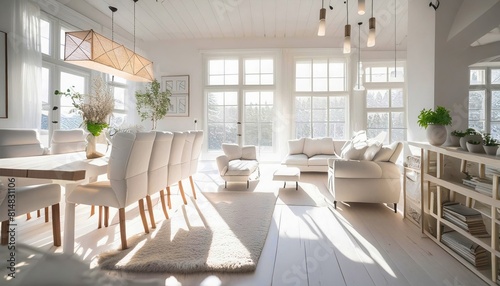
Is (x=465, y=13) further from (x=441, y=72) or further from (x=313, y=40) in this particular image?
(x=313, y=40)

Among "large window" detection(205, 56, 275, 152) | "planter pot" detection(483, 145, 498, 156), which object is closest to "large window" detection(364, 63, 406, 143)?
"large window" detection(205, 56, 275, 152)

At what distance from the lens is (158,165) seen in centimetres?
240

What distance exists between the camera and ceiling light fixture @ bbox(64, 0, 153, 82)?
2.64 meters

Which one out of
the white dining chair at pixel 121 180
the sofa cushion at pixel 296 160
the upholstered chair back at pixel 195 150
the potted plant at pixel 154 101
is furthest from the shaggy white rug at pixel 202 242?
the potted plant at pixel 154 101

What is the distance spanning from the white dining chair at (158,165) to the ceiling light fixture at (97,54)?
1239 mm

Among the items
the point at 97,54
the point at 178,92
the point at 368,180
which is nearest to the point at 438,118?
the point at 368,180

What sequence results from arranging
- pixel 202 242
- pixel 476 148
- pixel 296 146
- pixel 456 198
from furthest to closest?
pixel 296 146
pixel 456 198
pixel 202 242
pixel 476 148

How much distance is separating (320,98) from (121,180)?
18.0ft

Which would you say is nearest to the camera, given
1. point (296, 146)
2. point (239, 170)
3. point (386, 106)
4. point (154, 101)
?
point (239, 170)

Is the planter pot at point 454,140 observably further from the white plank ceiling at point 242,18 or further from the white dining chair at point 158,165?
the white plank ceiling at point 242,18

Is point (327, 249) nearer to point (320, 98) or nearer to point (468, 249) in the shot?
point (468, 249)

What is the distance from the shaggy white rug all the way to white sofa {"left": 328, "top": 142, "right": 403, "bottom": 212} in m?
0.94

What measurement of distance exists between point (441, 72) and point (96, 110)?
3757 mm

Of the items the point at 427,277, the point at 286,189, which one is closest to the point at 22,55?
the point at 286,189
